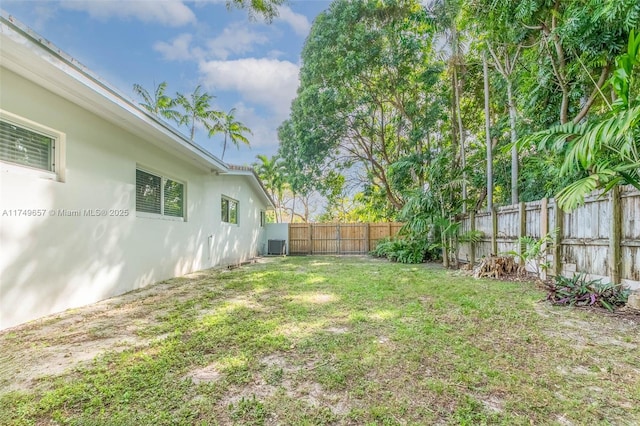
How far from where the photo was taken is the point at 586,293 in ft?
12.8

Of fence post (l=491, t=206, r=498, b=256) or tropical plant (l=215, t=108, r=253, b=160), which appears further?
tropical plant (l=215, t=108, r=253, b=160)

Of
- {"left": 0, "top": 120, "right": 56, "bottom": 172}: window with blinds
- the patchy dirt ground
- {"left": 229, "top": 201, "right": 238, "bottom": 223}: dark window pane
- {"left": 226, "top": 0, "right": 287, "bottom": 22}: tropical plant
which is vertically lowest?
the patchy dirt ground

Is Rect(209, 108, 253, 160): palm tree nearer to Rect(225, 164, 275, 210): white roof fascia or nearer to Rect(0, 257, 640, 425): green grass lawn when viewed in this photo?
Rect(225, 164, 275, 210): white roof fascia

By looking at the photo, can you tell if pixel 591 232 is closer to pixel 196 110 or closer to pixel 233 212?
pixel 233 212

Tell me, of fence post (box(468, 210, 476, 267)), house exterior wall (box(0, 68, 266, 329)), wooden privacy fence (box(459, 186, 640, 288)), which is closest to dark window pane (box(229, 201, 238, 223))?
house exterior wall (box(0, 68, 266, 329))

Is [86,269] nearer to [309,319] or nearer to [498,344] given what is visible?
[309,319]

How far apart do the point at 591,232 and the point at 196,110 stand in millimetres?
18916

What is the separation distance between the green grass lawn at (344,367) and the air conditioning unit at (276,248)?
9416mm

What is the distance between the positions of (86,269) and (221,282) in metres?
2.26

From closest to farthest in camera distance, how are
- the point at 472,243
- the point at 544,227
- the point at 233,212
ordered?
the point at 544,227 → the point at 472,243 → the point at 233,212

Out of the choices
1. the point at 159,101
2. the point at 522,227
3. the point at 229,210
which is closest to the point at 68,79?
the point at 229,210

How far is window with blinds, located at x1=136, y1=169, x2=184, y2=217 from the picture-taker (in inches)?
206

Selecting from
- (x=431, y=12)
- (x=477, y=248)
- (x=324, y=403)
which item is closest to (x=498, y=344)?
(x=324, y=403)

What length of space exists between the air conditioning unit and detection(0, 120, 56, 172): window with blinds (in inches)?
400
